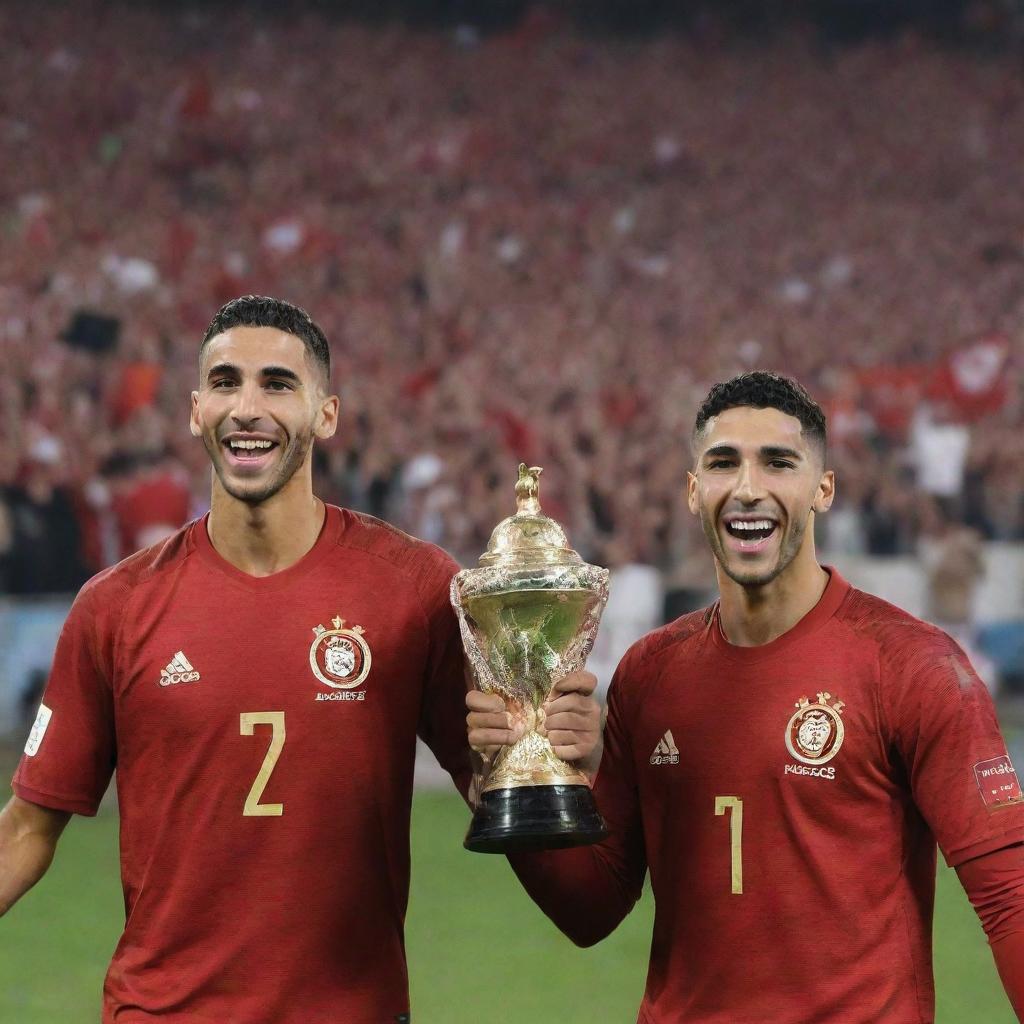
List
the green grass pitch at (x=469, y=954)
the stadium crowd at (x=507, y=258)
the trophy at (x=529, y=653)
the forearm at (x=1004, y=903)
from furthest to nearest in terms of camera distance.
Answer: the stadium crowd at (x=507, y=258) → the green grass pitch at (x=469, y=954) → the trophy at (x=529, y=653) → the forearm at (x=1004, y=903)

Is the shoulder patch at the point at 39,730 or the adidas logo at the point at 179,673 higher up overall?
the adidas logo at the point at 179,673

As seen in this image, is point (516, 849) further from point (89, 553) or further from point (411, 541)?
point (89, 553)

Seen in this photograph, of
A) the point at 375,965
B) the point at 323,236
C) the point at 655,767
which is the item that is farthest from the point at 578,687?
the point at 323,236

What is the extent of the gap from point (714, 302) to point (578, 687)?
13193mm

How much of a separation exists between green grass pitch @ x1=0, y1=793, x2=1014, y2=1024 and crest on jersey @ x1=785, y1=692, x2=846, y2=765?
3.30 m

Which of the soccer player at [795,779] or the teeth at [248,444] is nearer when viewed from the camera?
the soccer player at [795,779]

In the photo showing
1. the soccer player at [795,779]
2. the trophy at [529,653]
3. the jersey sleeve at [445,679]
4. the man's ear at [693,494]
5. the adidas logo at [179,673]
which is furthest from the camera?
the jersey sleeve at [445,679]

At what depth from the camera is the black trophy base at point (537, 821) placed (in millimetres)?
3016

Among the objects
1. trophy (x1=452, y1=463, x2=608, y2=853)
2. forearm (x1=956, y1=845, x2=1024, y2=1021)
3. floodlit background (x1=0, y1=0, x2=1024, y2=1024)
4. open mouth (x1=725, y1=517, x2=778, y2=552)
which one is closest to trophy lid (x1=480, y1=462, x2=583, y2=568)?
trophy (x1=452, y1=463, x2=608, y2=853)

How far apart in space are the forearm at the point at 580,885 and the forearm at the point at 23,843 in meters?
0.90

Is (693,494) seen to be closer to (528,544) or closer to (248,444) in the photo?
(528,544)

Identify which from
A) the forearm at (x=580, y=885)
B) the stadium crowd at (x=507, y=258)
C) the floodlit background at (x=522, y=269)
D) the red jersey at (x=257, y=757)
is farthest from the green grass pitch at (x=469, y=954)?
the stadium crowd at (x=507, y=258)

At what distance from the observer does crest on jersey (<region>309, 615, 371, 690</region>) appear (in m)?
3.26

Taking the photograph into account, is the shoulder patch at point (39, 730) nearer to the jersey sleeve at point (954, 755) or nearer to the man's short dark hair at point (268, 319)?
the man's short dark hair at point (268, 319)
